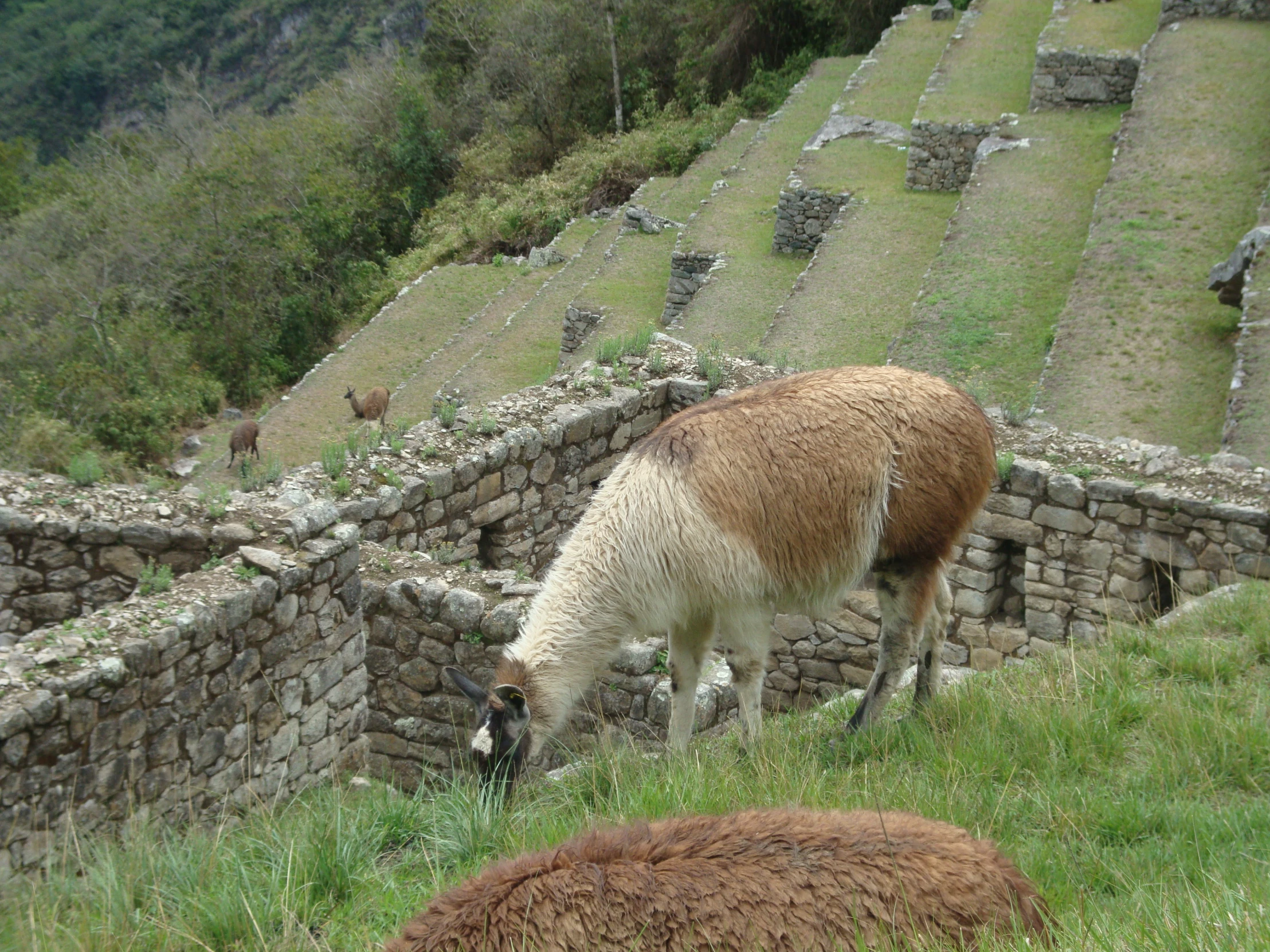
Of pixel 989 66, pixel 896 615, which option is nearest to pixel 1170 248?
pixel 989 66

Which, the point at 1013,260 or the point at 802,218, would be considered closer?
the point at 1013,260

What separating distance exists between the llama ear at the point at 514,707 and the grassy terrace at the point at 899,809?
307 millimetres

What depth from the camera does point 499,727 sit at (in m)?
5.03

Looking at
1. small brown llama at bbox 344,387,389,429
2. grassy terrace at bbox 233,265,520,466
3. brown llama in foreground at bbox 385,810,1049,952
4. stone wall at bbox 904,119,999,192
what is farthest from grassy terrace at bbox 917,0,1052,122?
brown llama in foreground at bbox 385,810,1049,952

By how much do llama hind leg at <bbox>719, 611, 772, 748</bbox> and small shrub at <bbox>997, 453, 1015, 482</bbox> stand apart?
3.16 metres

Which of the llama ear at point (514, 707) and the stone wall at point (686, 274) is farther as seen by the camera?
the stone wall at point (686, 274)

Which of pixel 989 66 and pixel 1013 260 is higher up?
pixel 989 66

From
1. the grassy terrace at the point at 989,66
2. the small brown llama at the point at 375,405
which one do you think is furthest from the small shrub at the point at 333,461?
the grassy terrace at the point at 989,66

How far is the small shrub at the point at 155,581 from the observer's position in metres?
5.52

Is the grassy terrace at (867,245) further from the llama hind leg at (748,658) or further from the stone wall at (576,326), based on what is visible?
the llama hind leg at (748,658)

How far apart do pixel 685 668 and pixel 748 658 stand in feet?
1.10

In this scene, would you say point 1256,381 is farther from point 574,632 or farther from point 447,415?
point 574,632

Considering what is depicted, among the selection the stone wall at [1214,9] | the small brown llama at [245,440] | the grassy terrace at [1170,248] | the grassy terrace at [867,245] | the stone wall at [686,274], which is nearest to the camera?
the grassy terrace at [1170,248]

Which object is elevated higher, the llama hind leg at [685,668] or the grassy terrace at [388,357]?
the llama hind leg at [685,668]
